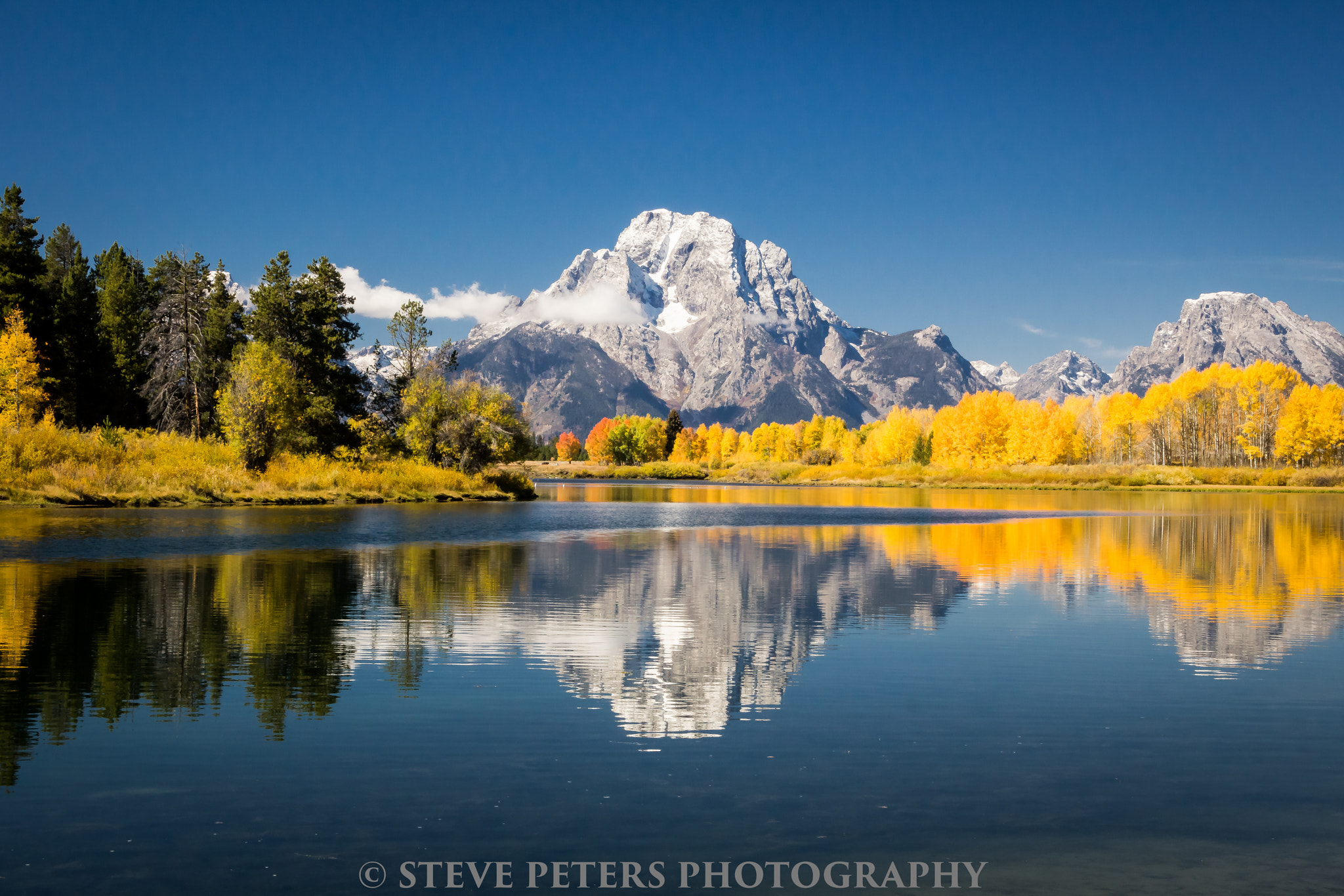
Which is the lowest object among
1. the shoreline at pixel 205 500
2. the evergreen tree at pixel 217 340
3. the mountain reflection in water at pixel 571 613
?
the mountain reflection in water at pixel 571 613

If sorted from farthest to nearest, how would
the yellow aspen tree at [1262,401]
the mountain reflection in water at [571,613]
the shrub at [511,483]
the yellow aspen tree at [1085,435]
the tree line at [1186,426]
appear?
the yellow aspen tree at [1085,435] → the yellow aspen tree at [1262,401] → the tree line at [1186,426] → the shrub at [511,483] → the mountain reflection in water at [571,613]

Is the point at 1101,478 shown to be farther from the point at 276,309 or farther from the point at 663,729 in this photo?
the point at 663,729

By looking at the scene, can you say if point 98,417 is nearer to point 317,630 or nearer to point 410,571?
point 410,571

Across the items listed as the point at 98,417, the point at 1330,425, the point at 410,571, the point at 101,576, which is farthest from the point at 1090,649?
the point at 1330,425

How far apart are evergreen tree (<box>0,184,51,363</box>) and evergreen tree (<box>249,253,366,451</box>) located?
14213 millimetres

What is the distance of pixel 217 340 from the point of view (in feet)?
260

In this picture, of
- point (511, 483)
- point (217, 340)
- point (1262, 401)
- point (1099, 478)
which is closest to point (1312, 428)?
point (1262, 401)

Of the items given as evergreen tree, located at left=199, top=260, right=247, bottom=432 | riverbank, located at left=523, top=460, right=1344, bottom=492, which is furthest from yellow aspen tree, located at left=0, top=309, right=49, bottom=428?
riverbank, located at left=523, top=460, right=1344, bottom=492

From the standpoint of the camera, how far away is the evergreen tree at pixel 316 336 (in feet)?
235

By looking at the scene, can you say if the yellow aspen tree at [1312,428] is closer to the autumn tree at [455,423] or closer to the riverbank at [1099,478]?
the riverbank at [1099,478]

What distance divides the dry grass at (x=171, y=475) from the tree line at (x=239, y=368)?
2.74 meters

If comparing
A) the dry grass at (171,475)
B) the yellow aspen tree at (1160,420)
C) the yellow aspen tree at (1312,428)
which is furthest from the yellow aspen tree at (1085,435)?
the dry grass at (171,475)

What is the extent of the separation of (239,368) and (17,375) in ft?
42.4

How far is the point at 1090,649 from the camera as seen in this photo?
15922 mm
